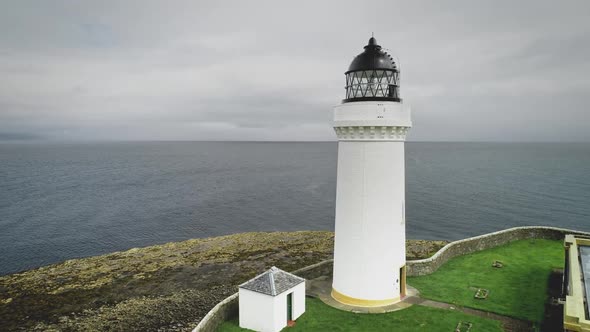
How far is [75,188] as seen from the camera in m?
67.8

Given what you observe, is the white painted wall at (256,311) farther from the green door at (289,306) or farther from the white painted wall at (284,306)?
the green door at (289,306)

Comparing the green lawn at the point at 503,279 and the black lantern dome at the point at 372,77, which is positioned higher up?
the black lantern dome at the point at 372,77

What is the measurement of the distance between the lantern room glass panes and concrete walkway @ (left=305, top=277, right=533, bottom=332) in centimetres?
747

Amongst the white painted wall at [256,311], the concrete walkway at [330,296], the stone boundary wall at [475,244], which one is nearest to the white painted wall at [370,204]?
the concrete walkway at [330,296]

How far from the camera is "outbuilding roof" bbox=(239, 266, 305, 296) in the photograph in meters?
12.1

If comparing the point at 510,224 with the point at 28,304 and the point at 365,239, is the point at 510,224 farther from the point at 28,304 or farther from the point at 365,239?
the point at 28,304

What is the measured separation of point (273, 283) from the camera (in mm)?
12297

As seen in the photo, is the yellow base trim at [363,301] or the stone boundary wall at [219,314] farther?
the yellow base trim at [363,301]

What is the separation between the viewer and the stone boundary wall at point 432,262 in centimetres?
1280

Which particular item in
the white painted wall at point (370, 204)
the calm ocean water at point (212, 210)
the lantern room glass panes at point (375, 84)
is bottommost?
the calm ocean water at point (212, 210)

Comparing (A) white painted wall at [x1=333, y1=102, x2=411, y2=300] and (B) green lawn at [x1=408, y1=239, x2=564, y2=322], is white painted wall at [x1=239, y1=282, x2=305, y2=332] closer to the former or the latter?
(A) white painted wall at [x1=333, y1=102, x2=411, y2=300]

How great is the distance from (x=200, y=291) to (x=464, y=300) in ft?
46.1

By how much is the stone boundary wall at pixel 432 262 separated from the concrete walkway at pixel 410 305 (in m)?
1.20

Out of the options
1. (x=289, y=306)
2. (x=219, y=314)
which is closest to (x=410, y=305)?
(x=289, y=306)
